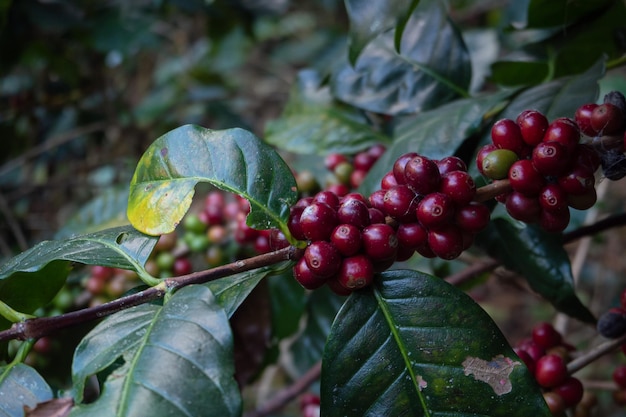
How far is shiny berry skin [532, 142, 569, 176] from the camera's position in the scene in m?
0.72

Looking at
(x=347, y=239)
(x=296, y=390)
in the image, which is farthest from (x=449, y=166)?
(x=296, y=390)

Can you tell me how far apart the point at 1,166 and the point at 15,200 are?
14 centimetres

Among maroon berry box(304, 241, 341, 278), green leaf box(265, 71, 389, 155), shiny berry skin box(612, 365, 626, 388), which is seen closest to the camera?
maroon berry box(304, 241, 341, 278)

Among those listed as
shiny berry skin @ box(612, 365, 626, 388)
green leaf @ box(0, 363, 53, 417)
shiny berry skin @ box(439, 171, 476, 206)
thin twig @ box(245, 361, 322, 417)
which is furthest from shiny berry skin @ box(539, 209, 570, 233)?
thin twig @ box(245, 361, 322, 417)

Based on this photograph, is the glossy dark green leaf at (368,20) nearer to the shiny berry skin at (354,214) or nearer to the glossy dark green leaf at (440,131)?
the glossy dark green leaf at (440,131)

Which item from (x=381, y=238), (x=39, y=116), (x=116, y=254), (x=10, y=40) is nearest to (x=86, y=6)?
(x=10, y=40)

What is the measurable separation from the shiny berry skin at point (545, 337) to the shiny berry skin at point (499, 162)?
444mm

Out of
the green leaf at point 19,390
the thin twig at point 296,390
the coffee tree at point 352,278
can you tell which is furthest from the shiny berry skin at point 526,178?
the thin twig at point 296,390

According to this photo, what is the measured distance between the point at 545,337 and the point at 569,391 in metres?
0.13

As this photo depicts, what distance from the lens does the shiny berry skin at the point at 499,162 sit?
766 mm

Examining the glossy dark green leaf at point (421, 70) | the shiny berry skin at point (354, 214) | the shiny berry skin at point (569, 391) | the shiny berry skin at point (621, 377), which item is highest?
the shiny berry skin at point (354, 214)

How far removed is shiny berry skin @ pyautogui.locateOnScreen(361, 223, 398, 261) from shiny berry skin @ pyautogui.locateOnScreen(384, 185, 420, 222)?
1.2 inches

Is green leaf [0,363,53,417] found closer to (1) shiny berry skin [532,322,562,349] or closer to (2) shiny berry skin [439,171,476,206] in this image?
(2) shiny berry skin [439,171,476,206]

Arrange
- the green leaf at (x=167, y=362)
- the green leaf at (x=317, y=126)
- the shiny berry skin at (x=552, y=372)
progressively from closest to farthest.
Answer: the green leaf at (x=167, y=362) → the shiny berry skin at (x=552, y=372) → the green leaf at (x=317, y=126)
